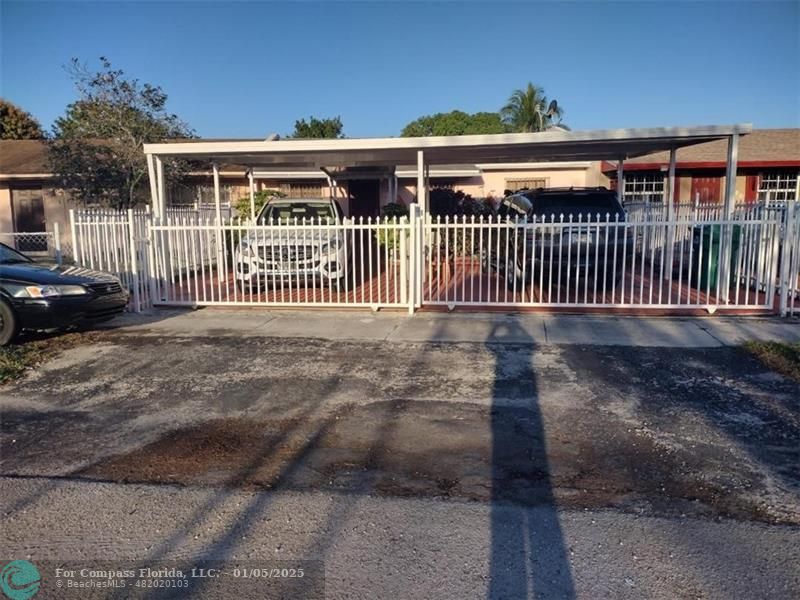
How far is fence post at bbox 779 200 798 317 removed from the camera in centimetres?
878

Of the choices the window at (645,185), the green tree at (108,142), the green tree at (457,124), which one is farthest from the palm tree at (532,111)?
the green tree at (108,142)

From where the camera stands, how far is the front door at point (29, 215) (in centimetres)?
2012

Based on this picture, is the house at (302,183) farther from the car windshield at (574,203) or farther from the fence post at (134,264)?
the fence post at (134,264)

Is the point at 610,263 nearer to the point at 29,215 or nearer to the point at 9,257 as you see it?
the point at 9,257

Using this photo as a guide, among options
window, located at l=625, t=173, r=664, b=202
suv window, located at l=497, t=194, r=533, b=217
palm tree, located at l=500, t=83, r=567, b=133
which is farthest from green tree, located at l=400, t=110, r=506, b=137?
suv window, located at l=497, t=194, r=533, b=217

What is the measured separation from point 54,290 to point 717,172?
2120 cm

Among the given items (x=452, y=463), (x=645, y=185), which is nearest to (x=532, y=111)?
(x=645, y=185)

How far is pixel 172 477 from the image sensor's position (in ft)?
13.7

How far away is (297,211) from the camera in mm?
12609

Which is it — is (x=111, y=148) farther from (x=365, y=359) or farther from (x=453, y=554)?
(x=453, y=554)

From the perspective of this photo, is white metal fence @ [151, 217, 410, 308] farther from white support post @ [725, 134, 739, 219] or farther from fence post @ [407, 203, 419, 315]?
white support post @ [725, 134, 739, 219]

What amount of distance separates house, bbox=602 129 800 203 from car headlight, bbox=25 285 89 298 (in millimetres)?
17768

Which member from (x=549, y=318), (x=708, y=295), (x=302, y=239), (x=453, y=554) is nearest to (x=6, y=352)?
(x=302, y=239)

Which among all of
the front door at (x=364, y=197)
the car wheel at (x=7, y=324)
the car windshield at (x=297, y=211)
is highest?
the front door at (x=364, y=197)
